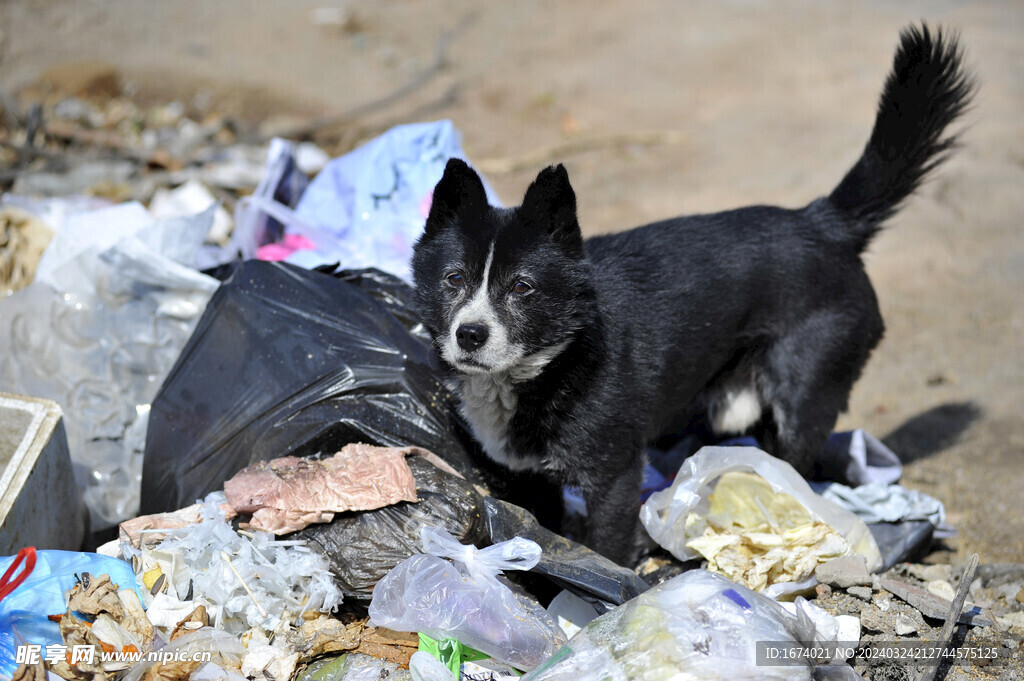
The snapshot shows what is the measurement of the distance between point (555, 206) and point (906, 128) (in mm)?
1520

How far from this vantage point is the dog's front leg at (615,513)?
2.77 metres

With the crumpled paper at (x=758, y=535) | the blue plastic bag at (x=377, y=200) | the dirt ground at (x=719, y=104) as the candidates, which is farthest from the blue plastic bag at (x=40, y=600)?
the dirt ground at (x=719, y=104)

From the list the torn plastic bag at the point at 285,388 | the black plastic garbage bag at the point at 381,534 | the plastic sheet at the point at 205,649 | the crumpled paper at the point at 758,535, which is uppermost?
the torn plastic bag at the point at 285,388

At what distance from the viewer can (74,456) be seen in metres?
3.22

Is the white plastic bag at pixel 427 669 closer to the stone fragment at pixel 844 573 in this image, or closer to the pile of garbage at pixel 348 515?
the pile of garbage at pixel 348 515

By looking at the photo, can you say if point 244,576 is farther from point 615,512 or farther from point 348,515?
point 615,512

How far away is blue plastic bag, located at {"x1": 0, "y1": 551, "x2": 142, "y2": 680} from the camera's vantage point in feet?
6.86

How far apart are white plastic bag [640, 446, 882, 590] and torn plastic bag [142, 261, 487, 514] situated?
717 millimetres

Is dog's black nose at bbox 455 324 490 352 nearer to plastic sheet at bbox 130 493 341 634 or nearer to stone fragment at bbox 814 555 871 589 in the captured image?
plastic sheet at bbox 130 493 341 634

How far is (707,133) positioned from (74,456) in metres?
6.15

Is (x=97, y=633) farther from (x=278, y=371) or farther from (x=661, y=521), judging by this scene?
(x=661, y=521)

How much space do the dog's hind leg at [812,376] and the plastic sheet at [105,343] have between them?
92.4 inches

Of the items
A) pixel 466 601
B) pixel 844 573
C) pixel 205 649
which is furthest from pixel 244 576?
pixel 844 573

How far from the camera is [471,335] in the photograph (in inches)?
93.0
